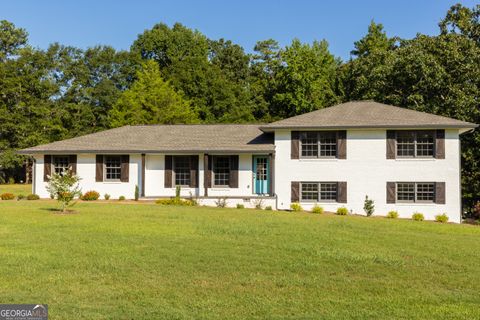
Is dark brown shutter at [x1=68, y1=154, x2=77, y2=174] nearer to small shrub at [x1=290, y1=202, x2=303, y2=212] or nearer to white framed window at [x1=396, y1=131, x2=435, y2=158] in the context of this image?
small shrub at [x1=290, y1=202, x2=303, y2=212]

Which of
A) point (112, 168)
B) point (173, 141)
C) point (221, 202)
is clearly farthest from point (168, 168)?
point (221, 202)

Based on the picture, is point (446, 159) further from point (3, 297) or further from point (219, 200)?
point (3, 297)

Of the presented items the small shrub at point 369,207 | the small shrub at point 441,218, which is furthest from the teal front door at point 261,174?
the small shrub at point 441,218

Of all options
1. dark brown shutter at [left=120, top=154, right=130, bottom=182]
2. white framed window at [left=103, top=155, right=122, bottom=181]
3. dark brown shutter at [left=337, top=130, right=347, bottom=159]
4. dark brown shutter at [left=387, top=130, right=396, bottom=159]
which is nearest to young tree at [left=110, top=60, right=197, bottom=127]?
white framed window at [left=103, top=155, right=122, bottom=181]

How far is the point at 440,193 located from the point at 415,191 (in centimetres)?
120

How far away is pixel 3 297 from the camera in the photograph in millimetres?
7320

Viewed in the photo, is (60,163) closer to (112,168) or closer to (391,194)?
(112,168)

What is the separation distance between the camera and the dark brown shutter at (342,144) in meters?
25.6

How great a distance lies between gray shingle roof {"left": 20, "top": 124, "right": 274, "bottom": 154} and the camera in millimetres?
27203

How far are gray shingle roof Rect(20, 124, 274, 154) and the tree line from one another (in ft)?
42.3

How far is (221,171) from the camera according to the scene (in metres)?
28.0

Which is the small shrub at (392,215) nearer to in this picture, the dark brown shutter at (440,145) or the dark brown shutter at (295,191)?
the dark brown shutter at (440,145)

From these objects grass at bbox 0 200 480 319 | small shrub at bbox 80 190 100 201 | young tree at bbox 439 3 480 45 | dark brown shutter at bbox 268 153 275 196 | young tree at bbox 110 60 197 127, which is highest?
young tree at bbox 439 3 480 45

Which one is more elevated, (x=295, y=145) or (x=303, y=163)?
(x=295, y=145)
